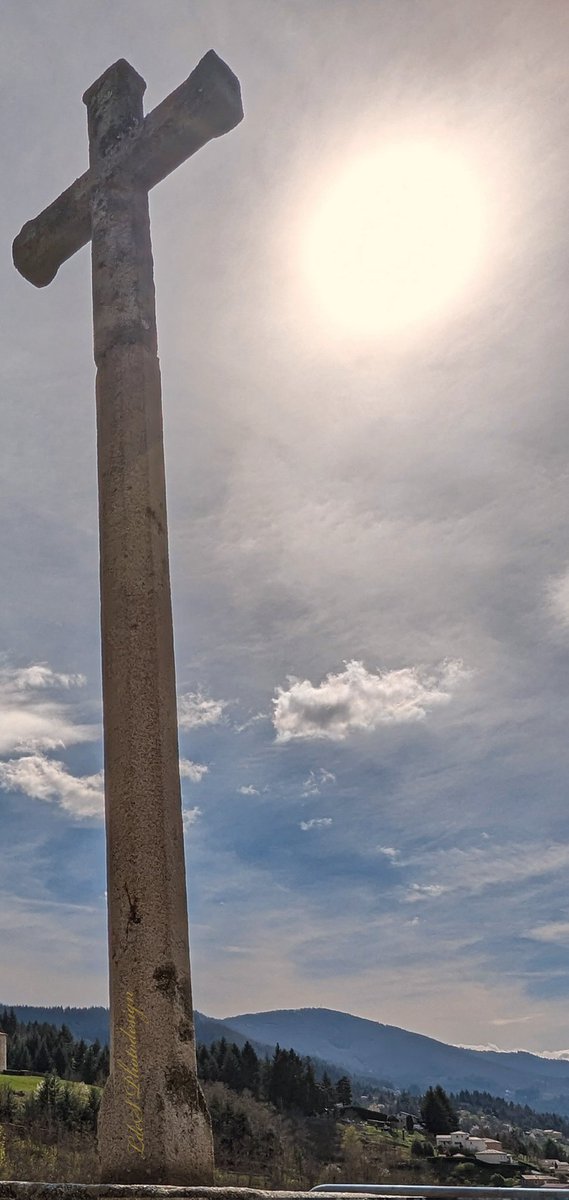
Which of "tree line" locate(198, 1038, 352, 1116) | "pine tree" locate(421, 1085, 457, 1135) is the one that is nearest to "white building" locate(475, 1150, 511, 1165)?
"tree line" locate(198, 1038, 352, 1116)

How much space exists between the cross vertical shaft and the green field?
191 feet

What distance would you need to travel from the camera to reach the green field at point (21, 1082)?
2235 inches

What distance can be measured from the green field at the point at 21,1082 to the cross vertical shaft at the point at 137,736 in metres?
58.2

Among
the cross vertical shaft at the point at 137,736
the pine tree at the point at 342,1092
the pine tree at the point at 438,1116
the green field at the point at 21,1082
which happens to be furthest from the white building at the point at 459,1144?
the cross vertical shaft at the point at 137,736

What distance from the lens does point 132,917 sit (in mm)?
4449

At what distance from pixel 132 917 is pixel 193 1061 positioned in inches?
26.8

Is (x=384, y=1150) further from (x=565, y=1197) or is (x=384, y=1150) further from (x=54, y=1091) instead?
(x=565, y=1197)

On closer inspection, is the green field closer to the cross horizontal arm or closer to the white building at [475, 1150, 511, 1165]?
the white building at [475, 1150, 511, 1165]

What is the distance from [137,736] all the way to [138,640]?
508mm
